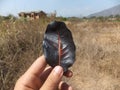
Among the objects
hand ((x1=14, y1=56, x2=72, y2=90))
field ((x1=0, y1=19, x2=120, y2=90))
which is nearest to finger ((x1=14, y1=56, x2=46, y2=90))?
hand ((x1=14, y1=56, x2=72, y2=90))

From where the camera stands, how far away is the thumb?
0.98m

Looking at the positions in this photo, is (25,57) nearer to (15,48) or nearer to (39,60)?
(15,48)

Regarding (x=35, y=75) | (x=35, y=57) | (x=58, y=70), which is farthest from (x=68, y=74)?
(x=35, y=57)

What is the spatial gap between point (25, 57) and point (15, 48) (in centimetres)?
32

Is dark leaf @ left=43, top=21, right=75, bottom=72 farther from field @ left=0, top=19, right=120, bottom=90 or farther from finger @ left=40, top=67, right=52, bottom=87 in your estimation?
field @ left=0, top=19, right=120, bottom=90

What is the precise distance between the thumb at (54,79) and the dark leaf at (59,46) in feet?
0.07

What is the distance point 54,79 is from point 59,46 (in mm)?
92

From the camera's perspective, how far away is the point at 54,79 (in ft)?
3.24

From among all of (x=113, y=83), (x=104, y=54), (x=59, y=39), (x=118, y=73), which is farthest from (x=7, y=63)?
(x=59, y=39)

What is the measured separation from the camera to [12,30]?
6855 millimetres

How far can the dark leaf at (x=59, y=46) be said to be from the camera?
990 mm

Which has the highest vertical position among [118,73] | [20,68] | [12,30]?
[12,30]

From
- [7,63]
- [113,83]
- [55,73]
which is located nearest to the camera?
[55,73]

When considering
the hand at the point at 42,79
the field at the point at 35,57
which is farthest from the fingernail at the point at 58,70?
the field at the point at 35,57
